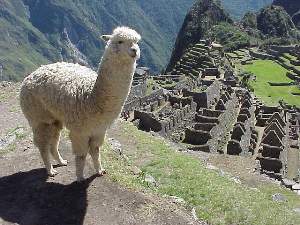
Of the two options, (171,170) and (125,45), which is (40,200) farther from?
(171,170)

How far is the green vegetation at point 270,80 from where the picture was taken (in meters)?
59.2

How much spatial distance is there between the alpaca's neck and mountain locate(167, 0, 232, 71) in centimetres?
9964

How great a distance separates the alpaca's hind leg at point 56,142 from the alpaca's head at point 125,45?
6.50 feet

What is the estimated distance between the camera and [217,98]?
43.5 metres

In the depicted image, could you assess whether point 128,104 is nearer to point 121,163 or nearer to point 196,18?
point 121,163

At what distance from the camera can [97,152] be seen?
29.7 feet

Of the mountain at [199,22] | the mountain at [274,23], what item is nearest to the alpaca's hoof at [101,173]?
the mountain at [199,22]

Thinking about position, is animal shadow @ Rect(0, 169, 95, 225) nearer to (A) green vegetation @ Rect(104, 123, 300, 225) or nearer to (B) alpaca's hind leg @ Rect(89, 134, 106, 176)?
(B) alpaca's hind leg @ Rect(89, 134, 106, 176)

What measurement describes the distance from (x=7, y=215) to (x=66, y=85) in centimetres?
224

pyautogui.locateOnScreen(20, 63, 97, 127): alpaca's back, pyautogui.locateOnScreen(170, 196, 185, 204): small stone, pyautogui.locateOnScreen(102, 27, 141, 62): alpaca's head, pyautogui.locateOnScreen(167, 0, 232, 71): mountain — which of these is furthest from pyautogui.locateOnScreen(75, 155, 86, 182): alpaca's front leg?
pyautogui.locateOnScreen(167, 0, 232, 71): mountain

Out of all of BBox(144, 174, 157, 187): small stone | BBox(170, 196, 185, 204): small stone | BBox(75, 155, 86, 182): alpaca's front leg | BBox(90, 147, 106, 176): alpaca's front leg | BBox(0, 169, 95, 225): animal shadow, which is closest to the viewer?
BBox(0, 169, 95, 225): animal shadow

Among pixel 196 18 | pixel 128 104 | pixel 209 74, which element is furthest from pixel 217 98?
pixel 196 18

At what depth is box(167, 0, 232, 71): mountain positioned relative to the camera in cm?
11178

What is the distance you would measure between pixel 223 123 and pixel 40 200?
84.3ft
